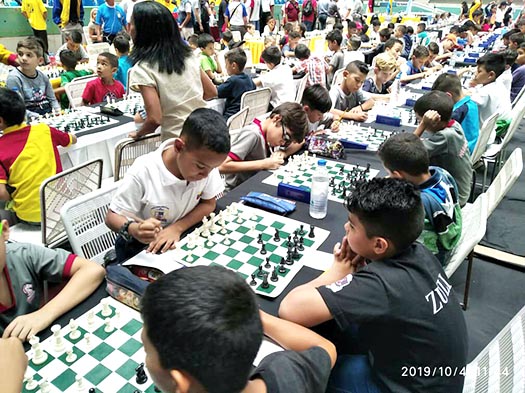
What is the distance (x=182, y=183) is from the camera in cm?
175

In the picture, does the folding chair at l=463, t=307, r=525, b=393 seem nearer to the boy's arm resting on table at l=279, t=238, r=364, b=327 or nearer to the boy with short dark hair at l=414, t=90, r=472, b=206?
the boy's arm resting on table at l=279, t=238, r=364, b=327

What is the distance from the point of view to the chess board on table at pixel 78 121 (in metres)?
2.94

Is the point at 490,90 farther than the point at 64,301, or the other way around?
the point at 490,90

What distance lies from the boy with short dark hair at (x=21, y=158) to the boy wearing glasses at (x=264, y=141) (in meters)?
1.06

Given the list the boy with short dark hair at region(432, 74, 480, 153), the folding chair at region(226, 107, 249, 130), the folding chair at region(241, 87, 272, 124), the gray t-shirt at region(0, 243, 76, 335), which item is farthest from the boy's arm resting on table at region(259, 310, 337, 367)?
the folding chair at region(241, 87, 272, 124)

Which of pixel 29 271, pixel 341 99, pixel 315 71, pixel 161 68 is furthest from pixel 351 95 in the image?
pixel 29 271

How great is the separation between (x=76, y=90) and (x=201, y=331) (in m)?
3.96

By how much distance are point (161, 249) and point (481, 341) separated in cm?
187

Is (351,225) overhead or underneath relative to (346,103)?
overhead

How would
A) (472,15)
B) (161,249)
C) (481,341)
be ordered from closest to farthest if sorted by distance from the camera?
(161,249), (481,341), (472,15)

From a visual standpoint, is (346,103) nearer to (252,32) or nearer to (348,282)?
(348,282)

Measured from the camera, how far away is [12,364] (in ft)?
3.16

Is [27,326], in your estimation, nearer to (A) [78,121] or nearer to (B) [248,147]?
(B) [248,147]

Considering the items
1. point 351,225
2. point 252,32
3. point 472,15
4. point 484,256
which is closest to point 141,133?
point 351,225
